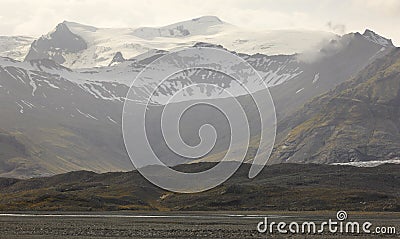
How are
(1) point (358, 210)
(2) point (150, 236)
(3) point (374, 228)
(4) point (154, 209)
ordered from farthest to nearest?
(4) point (154, 209) < (1) point (358, 210) < (3) point (374, 228) < (2) point (150, 236)

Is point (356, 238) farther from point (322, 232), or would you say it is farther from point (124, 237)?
point (124, 237)

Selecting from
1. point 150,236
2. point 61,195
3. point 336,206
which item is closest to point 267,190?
point 336,206

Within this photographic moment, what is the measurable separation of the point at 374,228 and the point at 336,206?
261ft

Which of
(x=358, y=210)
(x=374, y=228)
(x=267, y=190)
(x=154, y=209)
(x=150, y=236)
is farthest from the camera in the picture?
(x=267, y=190)

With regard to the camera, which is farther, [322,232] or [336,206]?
[336,206]

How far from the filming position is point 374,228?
88.8 meters

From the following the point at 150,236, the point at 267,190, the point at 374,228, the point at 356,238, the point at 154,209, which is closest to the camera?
the point at 356,238

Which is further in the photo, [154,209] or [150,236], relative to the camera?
[154,209]

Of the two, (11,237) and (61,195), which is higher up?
(61,195)

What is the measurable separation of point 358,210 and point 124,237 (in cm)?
9413

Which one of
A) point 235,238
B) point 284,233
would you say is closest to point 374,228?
point 284,233

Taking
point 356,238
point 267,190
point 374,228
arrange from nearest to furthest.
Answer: point 356,238 → point 374,228 → point 267,190

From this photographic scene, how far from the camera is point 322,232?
8325 centimetres

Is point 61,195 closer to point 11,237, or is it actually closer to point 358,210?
point 358,210
